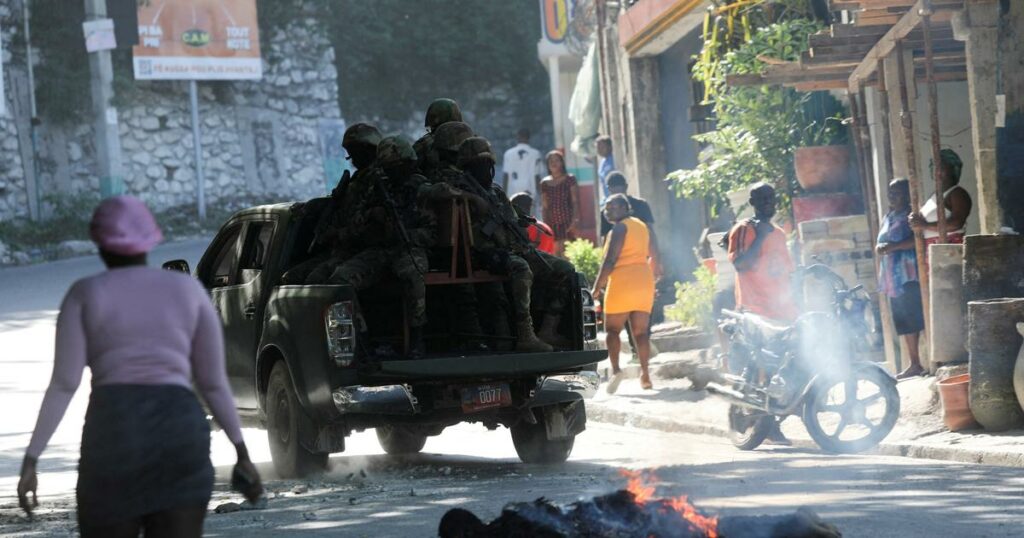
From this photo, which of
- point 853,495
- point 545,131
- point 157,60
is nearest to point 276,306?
point 853,495

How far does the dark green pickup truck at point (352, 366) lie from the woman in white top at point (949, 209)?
3.71 meters

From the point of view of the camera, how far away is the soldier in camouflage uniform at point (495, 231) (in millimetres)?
10930

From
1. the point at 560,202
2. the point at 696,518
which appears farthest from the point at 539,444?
the point at 560,202

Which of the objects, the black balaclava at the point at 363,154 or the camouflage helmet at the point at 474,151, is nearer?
the camouflage helmet at the point at 474,151

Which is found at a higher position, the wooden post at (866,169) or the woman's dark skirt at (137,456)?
the wooden post at (866,169)

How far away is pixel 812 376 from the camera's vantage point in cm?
1187

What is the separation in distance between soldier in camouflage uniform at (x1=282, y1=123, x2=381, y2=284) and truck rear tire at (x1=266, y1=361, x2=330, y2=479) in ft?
2.00

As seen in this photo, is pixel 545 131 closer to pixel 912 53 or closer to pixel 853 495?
pixel 912 53

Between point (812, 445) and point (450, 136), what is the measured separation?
341 centimetres

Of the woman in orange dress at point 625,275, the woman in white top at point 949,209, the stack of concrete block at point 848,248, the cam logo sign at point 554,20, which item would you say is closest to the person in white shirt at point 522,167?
the stack of concrete block at point 848,248

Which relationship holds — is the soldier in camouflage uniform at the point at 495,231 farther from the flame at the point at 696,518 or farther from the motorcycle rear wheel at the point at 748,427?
the flame at the point at 696,518

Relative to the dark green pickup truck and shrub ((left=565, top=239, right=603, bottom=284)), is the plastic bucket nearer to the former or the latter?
the dark green pickup truck

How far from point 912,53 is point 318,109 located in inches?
1165

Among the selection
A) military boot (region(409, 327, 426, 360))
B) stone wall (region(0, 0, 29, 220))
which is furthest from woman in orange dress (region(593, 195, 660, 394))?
stone wall (region(0, 0, 29, 220))
